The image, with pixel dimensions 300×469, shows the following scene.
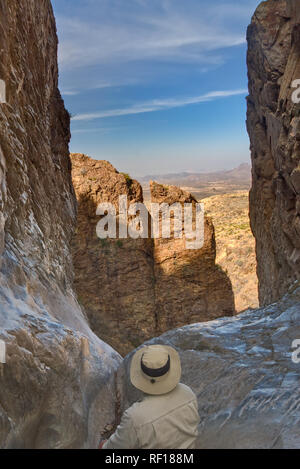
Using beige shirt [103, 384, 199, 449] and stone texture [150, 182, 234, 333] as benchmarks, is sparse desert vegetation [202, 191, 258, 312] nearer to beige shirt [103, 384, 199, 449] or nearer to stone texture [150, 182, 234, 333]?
stone texture [150, 182, 234, 333]

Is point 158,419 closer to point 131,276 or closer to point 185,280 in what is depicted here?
point 131,276

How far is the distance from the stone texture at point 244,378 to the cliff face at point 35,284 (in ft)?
2.66

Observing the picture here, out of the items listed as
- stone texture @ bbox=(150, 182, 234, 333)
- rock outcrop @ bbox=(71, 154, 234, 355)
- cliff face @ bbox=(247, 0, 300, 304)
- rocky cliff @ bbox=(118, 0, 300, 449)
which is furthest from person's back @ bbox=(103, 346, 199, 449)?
stone texture @ bbox=(150, 182, 234, 333)

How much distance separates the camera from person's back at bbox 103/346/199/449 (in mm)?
2602

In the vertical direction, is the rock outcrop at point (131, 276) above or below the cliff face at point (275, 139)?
below

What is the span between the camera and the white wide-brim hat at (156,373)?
2.68 meters

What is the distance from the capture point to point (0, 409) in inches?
127

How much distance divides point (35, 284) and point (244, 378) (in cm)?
306

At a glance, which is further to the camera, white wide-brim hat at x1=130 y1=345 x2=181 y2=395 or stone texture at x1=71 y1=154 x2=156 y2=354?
stone texture at x1=71 y1=154 x2=156 y2=354

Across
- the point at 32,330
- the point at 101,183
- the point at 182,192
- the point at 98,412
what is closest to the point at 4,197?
the point at 32,330

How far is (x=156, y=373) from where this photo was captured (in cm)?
267

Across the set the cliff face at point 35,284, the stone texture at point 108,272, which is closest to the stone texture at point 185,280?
the stone texture at point 108,272

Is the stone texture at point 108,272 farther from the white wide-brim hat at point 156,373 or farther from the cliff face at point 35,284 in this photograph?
the white wide-brim hat at point 156,373
